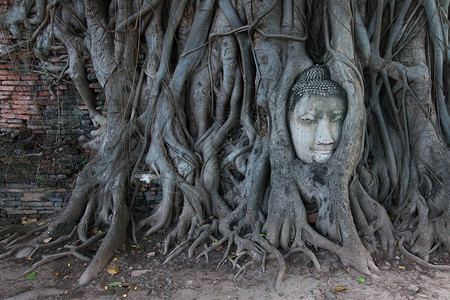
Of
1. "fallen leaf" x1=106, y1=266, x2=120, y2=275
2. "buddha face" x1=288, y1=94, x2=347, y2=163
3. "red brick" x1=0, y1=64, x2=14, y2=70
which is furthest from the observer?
"red brick" x1=0, y1=64, x2=14, y2=70

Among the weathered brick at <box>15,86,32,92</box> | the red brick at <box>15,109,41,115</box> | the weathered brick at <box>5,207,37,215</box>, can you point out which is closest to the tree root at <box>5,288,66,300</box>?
the weathered brick at <box>5,207,37,215</box>

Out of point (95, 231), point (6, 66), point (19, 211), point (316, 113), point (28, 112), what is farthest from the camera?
point (28, 112)

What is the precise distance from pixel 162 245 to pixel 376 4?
3536mm

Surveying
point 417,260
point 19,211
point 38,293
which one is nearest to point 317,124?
point 417,260

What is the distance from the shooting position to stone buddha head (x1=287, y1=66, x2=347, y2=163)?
10.1ft

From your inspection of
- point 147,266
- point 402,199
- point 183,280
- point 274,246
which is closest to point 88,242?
point 147,266

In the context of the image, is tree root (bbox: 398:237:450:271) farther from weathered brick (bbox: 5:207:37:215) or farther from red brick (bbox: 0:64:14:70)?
red brick (bbox: 0:64:14:70)

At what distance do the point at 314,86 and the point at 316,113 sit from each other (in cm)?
26

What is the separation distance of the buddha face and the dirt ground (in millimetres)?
979

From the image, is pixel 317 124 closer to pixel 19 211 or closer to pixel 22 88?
pixel 19 211

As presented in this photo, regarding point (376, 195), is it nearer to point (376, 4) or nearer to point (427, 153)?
point (427, 153)

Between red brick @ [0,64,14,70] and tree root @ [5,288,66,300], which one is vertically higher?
red brick @ [0,64,14,70]

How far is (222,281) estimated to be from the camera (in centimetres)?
273

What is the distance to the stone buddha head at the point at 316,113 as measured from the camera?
308 centimetres
